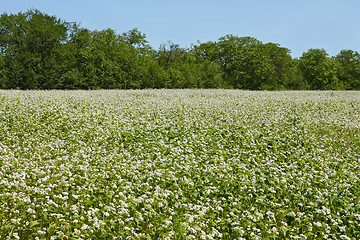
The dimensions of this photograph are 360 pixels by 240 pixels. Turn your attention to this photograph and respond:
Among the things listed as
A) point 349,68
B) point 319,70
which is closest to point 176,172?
point 319,70

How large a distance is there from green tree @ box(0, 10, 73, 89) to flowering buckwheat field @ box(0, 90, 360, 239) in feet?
60.8

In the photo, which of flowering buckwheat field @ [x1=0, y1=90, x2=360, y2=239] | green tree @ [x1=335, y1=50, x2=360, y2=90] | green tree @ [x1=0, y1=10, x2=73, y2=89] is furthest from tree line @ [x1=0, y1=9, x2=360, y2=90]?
green tree @ [x1=335, y1=50, x2=360, y2=90]

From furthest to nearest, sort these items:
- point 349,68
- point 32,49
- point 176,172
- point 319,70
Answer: point 349,68 < point 319,70 < point 32,49 < point 176,172

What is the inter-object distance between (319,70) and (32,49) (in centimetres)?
7239

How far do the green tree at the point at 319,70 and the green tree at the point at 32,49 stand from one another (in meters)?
68.6

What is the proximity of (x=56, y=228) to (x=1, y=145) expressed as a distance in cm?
692

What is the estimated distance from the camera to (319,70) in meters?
84.8

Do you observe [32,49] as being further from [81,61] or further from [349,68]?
[349,68]

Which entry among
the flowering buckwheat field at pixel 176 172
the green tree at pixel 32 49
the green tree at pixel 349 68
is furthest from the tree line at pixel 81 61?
the green tree at pixel 349 68

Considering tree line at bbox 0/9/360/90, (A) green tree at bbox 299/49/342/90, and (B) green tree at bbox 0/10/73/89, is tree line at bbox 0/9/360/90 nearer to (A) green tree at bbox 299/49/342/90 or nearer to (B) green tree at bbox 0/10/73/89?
(B) green tree at bbox 0/10/73/89

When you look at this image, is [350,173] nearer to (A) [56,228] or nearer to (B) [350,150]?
(B) [350,150]

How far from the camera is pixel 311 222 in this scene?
6.18 metres

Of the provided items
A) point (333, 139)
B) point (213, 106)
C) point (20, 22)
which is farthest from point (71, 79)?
point (333, 139)

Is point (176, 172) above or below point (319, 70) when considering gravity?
below
